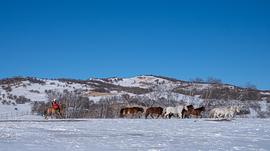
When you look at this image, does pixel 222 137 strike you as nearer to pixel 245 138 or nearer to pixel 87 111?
pixel 245 138

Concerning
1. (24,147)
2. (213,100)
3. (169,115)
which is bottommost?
(24,147)

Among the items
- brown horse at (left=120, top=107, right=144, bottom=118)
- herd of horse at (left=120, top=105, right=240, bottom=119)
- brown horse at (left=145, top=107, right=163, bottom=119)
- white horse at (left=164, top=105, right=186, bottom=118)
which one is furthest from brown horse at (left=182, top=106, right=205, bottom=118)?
brown horse at (left=120, top=107, right=144, bottom=118)

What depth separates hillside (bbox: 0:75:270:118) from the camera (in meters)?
93.4

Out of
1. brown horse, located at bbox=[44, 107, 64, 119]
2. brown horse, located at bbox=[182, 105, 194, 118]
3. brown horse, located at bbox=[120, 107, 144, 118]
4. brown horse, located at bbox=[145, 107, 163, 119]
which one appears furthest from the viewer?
brown horse, located at bbox=[120, 107, 144, 118]

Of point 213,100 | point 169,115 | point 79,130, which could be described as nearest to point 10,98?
point 213,100

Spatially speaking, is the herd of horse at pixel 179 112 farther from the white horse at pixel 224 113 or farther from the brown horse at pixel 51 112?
the brown horse at pixel 51 112

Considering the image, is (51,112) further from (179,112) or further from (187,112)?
(187,112)

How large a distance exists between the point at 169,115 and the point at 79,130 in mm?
24758

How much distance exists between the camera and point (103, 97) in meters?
129

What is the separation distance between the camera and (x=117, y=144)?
75.0 feet

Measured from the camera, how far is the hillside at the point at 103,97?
306 feet

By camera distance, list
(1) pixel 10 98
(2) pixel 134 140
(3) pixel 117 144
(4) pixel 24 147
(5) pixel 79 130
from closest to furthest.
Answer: (4) pixel 24 147
(3) pixel 117 144
(2) pixel 134 140
(5) pixel 79 130
(1) pixel 10 98

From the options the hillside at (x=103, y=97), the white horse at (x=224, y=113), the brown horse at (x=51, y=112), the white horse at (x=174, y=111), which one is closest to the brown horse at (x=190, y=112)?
the white horse at (x=174, y=111)

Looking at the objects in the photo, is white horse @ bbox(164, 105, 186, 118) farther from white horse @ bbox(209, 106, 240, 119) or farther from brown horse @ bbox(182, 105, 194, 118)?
white horse @ bbox(209, 106, 240, 119)
